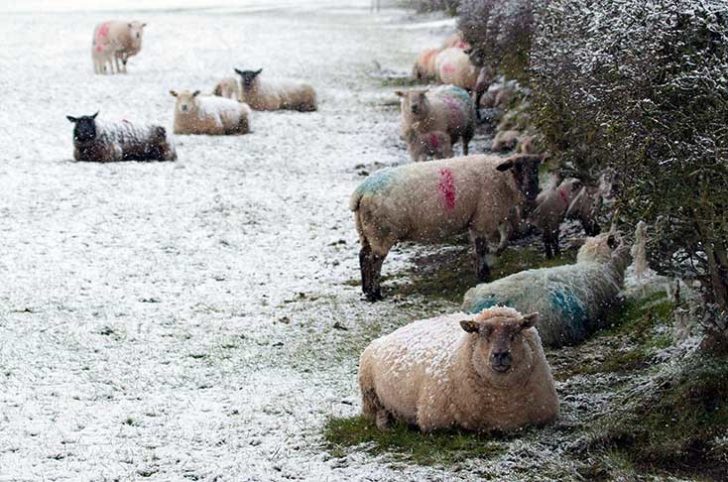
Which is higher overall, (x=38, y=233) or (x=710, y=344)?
(x=710, y=344)

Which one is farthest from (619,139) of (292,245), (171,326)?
(292,245)

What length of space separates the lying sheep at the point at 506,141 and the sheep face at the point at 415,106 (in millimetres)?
1333

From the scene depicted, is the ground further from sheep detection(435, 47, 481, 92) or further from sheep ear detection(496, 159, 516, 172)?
sheep detection(435, 47, 481, 92)

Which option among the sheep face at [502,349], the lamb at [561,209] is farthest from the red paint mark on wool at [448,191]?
the sheep face at [502,349]

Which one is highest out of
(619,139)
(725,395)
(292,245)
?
(619,139)

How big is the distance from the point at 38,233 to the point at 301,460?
7.66 meters

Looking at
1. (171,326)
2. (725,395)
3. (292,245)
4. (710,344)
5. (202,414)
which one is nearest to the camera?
(725,395)

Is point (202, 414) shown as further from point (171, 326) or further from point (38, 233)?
point (38, 233)

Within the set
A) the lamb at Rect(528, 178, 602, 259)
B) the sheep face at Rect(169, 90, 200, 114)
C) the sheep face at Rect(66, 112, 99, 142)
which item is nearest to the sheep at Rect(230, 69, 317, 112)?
the sheep face at Rect(169, 90, 200, 114)

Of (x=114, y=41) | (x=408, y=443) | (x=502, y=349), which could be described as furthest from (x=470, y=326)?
(x=114, y=41)

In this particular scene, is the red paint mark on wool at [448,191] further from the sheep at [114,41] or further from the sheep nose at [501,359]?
the sheep at [114,41]

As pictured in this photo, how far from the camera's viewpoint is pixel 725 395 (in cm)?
682

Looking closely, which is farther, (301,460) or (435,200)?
(435,200)

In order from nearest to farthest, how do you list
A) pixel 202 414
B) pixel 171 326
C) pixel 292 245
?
pixel 202 414
pixel 171 326
pixel 292 245
